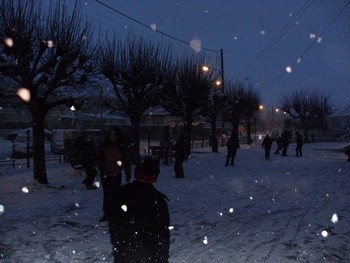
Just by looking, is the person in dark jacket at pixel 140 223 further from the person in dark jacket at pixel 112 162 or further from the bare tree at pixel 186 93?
the bare tree at pixel 186 93

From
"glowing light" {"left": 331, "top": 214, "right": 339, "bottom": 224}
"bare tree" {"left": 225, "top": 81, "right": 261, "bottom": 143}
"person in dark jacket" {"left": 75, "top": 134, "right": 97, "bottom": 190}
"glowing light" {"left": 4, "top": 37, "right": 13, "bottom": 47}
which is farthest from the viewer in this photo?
"bare tree" {"left": 225, "top": 81, "right": 261, "bottom": 143}

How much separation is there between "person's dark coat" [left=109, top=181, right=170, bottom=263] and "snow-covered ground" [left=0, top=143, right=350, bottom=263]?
2.78 metres

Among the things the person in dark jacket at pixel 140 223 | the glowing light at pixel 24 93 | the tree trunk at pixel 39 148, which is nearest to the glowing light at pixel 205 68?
the tree trunk at pixel 39 148

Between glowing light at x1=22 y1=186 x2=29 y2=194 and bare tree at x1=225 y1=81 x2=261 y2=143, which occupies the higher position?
bare tree at x1=225 y1=81 x2=261 y2=143

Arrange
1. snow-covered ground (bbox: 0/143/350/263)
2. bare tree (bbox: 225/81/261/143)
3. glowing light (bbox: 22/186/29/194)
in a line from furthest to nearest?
bare tree (bbox: 225/81/261/143)
glowing light (bbox: 22/186/29/194)
snow-covered ground (bbox: 0/143/350/263)

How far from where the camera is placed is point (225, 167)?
18891 mm

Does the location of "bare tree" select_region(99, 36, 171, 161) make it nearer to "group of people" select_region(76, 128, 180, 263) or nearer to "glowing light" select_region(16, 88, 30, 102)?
"glowing light" select_region(16, 88, 30, 102)

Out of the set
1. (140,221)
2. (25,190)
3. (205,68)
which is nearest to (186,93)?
(205,68)

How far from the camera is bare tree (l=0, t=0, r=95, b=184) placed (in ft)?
38.3

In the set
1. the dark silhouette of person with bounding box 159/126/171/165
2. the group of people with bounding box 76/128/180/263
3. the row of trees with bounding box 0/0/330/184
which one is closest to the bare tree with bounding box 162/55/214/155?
the row of trees with bounding box 0/0/330/184

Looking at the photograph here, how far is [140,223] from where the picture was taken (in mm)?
3098

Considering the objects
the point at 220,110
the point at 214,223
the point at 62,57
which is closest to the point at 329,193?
the point at 214,223

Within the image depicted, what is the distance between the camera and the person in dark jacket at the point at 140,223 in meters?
3.06

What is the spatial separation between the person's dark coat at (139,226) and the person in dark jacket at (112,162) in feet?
15.3
